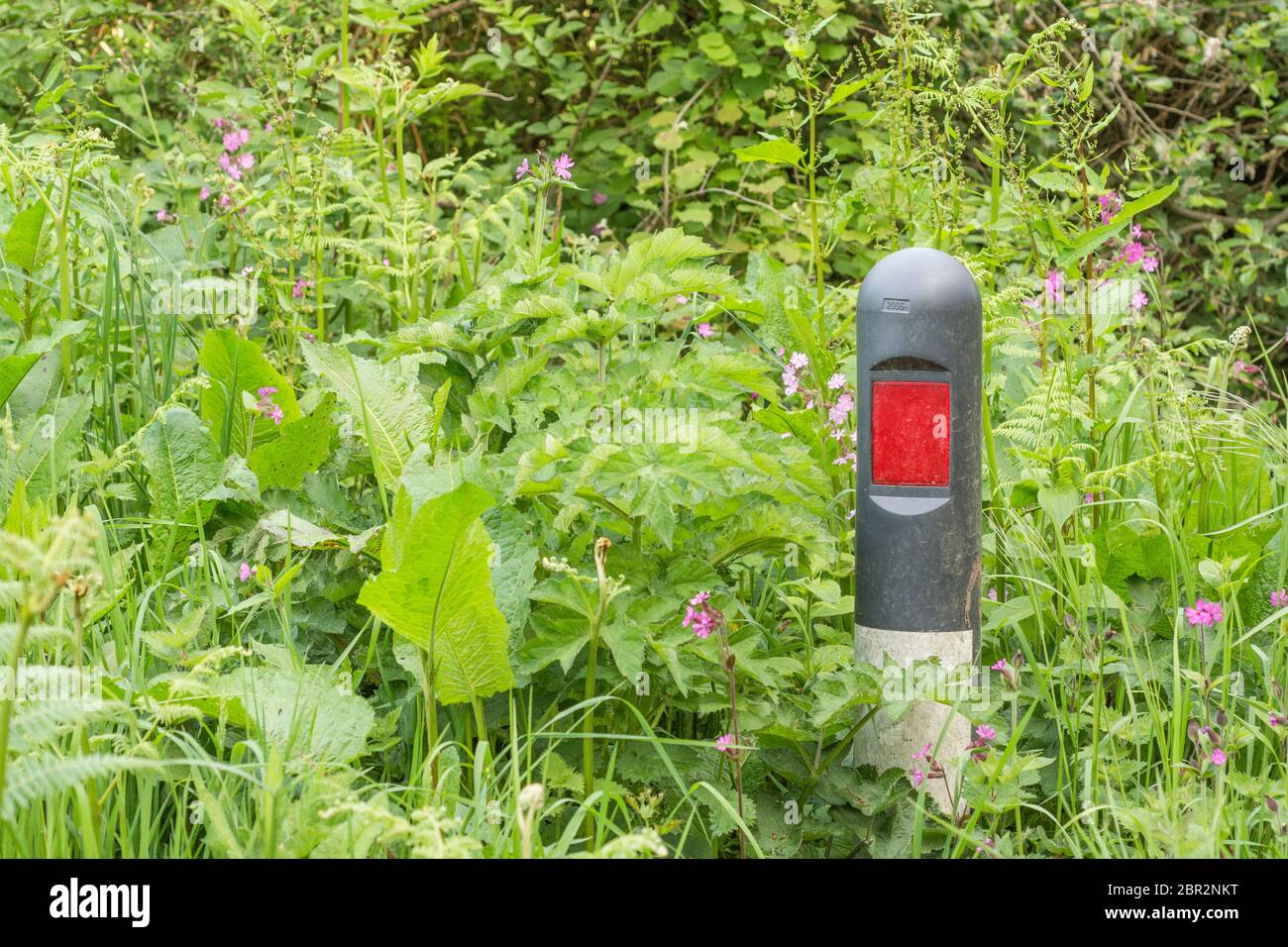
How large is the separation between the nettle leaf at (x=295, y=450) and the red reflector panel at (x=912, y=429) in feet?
3.54

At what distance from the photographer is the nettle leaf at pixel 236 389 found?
259 cm

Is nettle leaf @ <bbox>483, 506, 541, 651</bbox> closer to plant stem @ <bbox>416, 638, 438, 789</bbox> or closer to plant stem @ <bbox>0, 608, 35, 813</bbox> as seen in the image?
plant stem @ <bbox>416, 638, 438, 789</bbox>

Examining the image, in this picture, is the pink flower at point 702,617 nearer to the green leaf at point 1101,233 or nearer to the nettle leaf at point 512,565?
the nettle leaf at point 512,565

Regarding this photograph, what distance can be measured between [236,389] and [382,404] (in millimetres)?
433

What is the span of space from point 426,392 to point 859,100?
3630mm

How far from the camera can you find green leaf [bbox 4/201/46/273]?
279 centimetres

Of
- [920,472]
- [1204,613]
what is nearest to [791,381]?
[920,472]

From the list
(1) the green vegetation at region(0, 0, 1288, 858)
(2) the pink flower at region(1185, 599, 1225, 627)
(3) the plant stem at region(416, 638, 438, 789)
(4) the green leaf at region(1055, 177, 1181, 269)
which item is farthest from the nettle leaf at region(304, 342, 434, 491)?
(2) the pink flower at region(1185, 599, 1225, 627)

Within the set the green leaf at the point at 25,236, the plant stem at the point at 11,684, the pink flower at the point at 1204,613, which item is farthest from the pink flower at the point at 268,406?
the pink flower at the point at 1204,613

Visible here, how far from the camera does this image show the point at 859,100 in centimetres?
559

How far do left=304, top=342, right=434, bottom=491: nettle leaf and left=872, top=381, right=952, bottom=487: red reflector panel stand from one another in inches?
32.4
